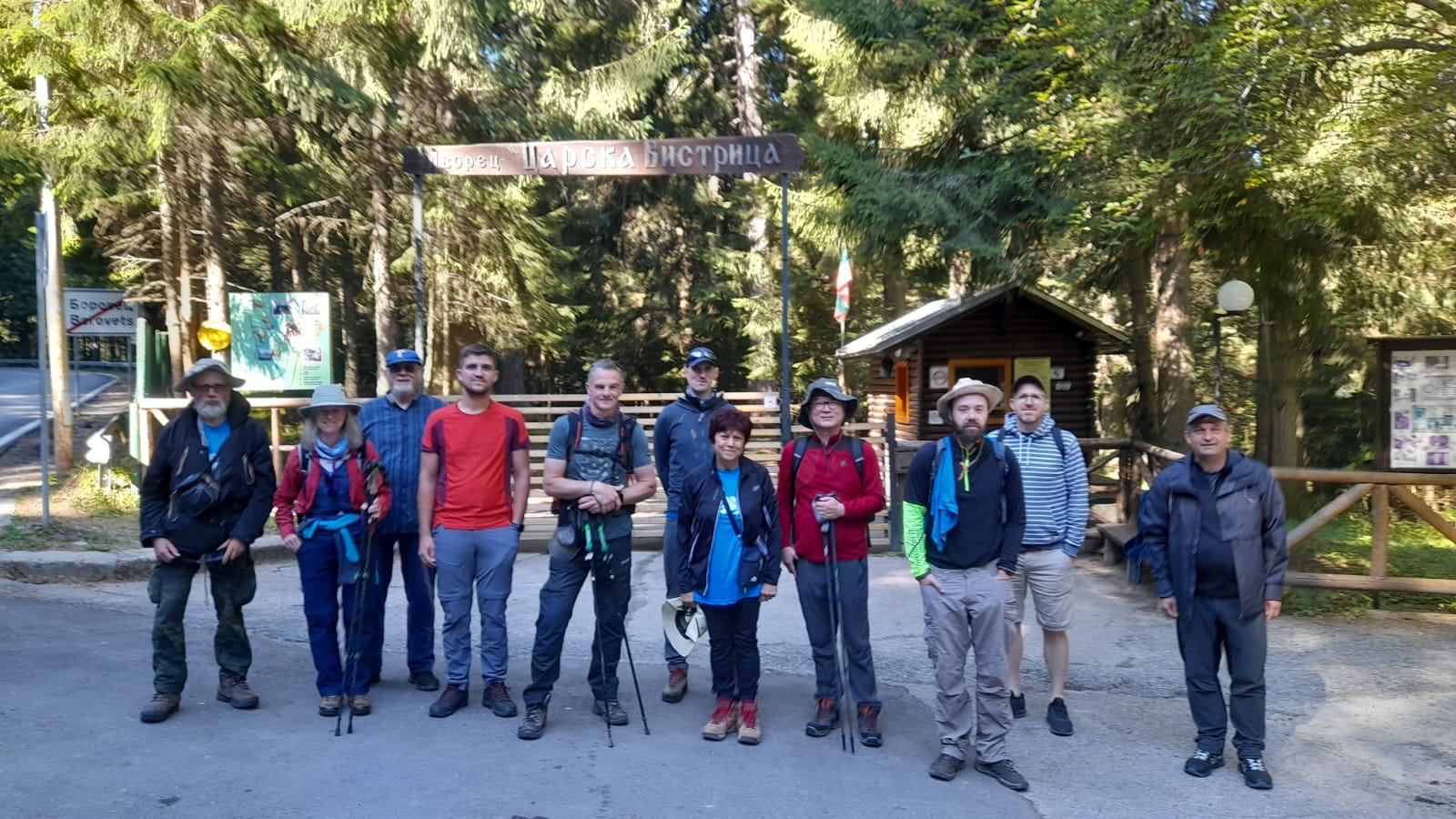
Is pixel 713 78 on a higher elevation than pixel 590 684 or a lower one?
higher

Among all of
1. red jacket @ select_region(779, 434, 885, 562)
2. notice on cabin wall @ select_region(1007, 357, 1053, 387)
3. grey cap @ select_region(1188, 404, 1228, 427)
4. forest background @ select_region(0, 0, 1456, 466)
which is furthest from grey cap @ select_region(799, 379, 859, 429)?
notice on cabin wall @ select_region(1007, 357, 1053, 387)

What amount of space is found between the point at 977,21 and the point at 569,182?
14203 millimetres

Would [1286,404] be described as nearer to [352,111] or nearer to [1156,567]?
[1156,567]

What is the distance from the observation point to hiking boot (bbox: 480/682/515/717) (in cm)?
573

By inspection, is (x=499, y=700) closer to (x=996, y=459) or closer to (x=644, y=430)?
(x=996, y=459)

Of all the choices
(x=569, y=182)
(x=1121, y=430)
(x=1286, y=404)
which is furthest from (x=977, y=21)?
(x=1121, y=430)

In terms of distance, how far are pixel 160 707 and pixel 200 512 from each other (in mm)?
1022

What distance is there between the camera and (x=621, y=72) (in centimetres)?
1742

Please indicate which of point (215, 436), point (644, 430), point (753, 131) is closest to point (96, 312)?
point (644, 430)

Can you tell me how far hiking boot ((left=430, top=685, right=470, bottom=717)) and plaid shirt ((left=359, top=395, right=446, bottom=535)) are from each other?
93cm

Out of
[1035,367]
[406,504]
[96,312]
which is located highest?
[96,312]

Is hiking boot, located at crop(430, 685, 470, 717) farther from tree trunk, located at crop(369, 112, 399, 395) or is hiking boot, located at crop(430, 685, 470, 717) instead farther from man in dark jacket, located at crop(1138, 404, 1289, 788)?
tree trunk, located at crop(369, 112, 399, 395)

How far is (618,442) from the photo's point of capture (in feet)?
18.6

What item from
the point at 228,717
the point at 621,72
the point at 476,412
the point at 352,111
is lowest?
the point at 228,717
